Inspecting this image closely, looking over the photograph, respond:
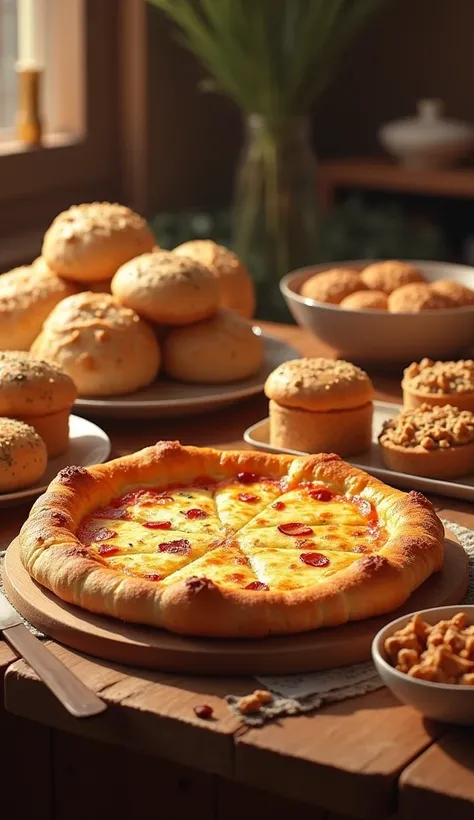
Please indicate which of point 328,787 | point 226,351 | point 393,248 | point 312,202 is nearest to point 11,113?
point 312,202

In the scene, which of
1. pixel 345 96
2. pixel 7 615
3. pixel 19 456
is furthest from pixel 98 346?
pixel 345 96

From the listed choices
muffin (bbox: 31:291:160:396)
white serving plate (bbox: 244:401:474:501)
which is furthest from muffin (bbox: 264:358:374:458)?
muffin (bbox: 31:291:160:396)

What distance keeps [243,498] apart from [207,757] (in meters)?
0.54

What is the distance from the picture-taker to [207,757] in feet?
4.12

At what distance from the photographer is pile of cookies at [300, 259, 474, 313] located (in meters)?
2.49

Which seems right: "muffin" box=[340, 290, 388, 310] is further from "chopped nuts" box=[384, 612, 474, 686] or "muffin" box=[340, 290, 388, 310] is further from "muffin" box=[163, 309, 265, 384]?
"chopped nuts" box=[384, 612, 474, 686]

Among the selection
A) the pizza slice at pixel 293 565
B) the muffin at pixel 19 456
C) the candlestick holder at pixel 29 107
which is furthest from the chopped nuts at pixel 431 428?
the candlestick holder at pixel 29 107

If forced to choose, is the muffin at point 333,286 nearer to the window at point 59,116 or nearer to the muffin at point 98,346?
the muffin at point 98,346

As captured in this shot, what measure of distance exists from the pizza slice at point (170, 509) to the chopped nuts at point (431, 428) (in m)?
0.37

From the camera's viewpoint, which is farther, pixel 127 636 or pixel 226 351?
pixel 226 351

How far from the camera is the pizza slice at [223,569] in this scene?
146 centimetres

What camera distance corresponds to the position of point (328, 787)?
1191 mm

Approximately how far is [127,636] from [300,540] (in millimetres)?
306

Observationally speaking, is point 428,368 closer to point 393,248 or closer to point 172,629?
point 172,629
